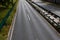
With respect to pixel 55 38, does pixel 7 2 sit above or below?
below

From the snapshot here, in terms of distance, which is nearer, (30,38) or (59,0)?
(30,38)

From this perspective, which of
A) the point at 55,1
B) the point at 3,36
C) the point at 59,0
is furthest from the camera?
the point at 55,1

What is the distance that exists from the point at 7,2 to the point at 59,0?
1703cm

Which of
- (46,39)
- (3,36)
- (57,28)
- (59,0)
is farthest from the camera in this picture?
(59,0)

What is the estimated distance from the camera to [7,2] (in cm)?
6006

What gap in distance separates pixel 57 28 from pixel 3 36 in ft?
19.9

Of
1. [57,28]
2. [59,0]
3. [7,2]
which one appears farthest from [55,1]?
[57,28]

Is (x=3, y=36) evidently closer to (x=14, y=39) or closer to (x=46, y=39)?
(x=14, y=39)

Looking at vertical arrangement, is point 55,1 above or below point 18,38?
below

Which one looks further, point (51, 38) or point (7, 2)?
point (7, 2)

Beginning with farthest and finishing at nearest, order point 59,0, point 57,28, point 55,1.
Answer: point 55,1 → point 59,0 → point 57,28

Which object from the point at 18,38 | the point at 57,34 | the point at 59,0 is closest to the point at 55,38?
the point at 57,34

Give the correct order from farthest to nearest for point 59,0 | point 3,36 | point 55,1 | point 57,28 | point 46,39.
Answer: point 55,1 < point 59,0 < point 57,28 < point 3,36 < point 46,39

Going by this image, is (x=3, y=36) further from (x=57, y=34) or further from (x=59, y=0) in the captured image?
(x=59, y=0)
